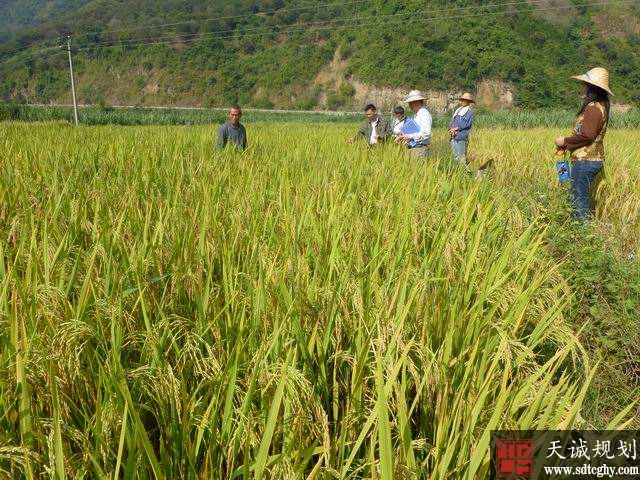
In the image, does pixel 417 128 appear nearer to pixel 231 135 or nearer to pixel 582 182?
pixel 582 182

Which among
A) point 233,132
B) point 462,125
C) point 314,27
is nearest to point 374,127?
point 462,125

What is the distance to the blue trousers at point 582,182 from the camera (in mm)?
3807

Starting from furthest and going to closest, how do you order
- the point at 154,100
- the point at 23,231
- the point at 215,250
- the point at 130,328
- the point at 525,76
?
the point at 154,100
the point at 525,76
the point at 215,250
the point at 23,231
the point at 130,328

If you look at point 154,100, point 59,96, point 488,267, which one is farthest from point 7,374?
point 59,96

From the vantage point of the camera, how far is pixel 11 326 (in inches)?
40.6

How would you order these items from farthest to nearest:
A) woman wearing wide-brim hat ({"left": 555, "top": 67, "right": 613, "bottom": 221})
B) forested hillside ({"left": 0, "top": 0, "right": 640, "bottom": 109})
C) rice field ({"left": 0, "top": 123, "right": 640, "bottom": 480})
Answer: forested hillside ({"left": 0, "top": 0, "right": 640, "bottom": 109}), woman wearing wide-brim hat ({"left": 555, "top": 67, "right": 613, "bottom": 221}), rice field ({"left": 0, "top": 123, "right": 640, "bottom": 480})

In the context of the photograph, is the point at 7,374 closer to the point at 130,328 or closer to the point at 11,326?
the point at 11,326

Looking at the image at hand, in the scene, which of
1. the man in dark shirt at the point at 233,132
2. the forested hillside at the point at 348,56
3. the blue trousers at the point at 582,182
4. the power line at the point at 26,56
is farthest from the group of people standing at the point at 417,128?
the power line at the point at 26,56

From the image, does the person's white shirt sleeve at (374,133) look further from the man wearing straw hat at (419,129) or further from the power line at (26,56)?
the power line at (26,56)

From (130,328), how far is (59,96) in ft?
230

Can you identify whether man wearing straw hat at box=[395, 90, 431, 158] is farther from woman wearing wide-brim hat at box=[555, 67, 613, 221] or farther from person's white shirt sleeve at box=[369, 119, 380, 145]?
woman wearing wide-brim hat at box=[555, 67, 613, 221]

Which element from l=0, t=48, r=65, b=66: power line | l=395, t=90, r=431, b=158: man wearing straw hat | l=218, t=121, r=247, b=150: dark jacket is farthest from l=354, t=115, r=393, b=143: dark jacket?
l=0, t=48, r=65, b=66: power line

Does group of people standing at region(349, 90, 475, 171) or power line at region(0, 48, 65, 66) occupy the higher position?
power line at region(0, 48, 65, 66)

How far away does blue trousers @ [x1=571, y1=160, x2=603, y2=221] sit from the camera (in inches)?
150
